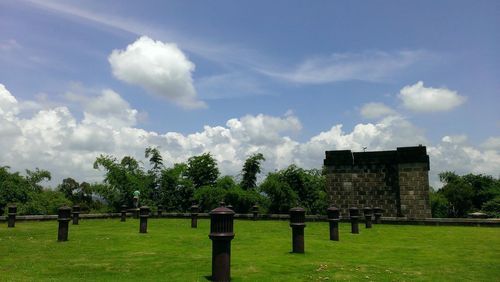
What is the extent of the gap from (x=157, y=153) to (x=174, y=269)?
30725 mm

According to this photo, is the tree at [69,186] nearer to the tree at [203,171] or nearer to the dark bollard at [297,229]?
the tree at [203,171]

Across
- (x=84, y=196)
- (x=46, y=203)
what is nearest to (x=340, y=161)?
(x=46, y=203)

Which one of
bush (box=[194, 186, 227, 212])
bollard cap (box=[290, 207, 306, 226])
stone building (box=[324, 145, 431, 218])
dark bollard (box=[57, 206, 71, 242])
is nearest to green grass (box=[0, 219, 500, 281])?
dark bollard (box=[57, 206, 71, 242])

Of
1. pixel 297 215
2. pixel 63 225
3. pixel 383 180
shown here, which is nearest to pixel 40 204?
pixel 63 225

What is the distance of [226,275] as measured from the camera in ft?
21.0

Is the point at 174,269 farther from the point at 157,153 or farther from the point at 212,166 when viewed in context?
the point at 157,153

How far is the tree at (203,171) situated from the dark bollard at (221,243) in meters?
28.5

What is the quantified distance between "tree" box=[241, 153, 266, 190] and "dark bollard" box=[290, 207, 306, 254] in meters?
24.7

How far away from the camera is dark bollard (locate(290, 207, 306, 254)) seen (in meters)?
9.27

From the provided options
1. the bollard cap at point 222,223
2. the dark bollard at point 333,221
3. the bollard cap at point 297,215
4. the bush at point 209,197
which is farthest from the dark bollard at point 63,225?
the bush at point 209,197

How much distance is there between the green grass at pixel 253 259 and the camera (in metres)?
6.82

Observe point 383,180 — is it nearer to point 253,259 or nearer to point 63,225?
point 253,259

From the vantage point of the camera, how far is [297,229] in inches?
368

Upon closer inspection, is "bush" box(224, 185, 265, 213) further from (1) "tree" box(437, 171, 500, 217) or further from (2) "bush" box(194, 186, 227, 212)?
(1) "tree" box(437, 171, 500, 217)
